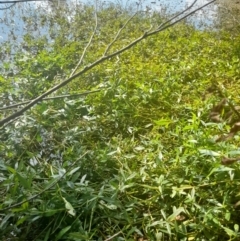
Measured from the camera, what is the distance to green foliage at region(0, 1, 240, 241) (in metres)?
1.32

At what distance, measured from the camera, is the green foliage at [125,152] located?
1315mm

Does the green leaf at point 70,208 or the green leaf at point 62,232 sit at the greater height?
the green leaf at point 70,208

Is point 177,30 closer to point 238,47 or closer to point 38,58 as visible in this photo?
point 238,47

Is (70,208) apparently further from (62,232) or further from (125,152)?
(125,152)

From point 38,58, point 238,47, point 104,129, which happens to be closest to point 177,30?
point 238,47

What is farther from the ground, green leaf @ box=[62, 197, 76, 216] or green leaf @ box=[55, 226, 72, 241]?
green leaf @ box=[62, 197, 76, 216]

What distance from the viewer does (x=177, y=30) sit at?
315 cm

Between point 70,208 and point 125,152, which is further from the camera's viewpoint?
point 125,152

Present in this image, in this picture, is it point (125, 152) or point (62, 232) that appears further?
point (125, 152)

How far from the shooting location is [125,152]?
169 cm

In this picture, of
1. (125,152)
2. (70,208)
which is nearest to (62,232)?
(70,208)

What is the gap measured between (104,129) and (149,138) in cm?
25

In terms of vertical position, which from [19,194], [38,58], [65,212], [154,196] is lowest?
[154,196]

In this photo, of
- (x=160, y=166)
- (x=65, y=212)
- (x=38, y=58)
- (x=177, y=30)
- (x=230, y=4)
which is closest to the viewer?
(x=65, y=212)
